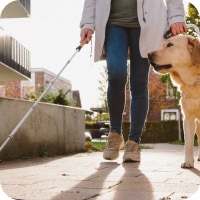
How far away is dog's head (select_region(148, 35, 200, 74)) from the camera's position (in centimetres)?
346

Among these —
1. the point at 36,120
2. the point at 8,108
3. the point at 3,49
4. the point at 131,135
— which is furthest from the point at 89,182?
the point at 3,49

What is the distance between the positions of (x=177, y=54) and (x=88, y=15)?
79 cm

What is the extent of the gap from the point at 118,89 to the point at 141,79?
207 millimetres

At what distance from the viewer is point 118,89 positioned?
11.7ft

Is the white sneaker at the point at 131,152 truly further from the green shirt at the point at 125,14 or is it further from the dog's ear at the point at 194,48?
the green shirt at the point at 125,14

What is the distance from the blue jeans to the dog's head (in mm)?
154

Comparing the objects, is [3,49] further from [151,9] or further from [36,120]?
[151,9]

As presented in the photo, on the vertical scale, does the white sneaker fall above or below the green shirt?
below

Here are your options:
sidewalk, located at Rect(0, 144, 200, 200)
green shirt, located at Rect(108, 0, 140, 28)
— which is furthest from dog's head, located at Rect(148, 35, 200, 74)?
sidewalk, located at Rect(0, 144, 200, 200)

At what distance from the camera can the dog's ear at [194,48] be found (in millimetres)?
3416

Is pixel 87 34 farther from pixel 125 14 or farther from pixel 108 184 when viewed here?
pixel 108 184

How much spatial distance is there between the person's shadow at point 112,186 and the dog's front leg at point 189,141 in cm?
42

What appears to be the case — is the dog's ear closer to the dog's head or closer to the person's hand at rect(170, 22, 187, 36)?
the dog's head

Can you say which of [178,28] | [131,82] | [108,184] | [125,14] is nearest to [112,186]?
[108,184]
